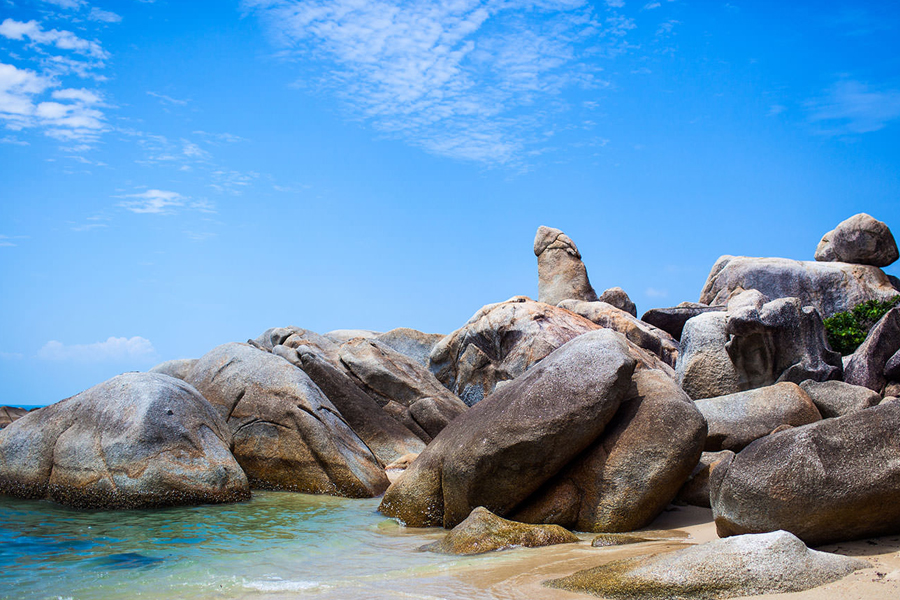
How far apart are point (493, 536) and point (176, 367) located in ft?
33.5

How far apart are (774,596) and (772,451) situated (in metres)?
1.53

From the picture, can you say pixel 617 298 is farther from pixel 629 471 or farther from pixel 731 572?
pixel 731 572

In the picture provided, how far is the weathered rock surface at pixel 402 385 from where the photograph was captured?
14961mm

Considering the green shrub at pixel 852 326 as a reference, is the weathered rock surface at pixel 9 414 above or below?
below

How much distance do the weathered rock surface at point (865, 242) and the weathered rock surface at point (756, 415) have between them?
1635cm

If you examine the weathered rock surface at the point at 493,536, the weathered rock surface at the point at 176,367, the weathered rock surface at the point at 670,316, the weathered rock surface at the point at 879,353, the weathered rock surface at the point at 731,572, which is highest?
the weathered rock surface at the point at 670,316

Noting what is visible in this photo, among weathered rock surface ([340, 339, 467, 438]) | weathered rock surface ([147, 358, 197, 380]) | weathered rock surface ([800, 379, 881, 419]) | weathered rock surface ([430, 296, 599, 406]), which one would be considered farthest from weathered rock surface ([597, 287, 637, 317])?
weathered rock surface ([800, 379, 881, 419])

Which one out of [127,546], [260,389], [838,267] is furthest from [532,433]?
[838,267]

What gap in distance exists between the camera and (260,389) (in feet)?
37.0

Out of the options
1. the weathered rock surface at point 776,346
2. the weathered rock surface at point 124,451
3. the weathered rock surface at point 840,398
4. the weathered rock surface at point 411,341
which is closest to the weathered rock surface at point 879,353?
the weathered rock surface at point 776,346

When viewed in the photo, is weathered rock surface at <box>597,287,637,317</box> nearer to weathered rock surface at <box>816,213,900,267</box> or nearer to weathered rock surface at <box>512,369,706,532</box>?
weathered rock surface at <box>816,213,900,267</box>

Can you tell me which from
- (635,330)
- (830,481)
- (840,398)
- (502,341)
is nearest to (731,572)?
(830,481)

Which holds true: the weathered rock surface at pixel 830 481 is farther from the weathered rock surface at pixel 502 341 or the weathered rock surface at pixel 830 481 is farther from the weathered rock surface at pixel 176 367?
the weathered rock surface at pixel 176 367

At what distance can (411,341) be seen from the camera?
23234 mm
